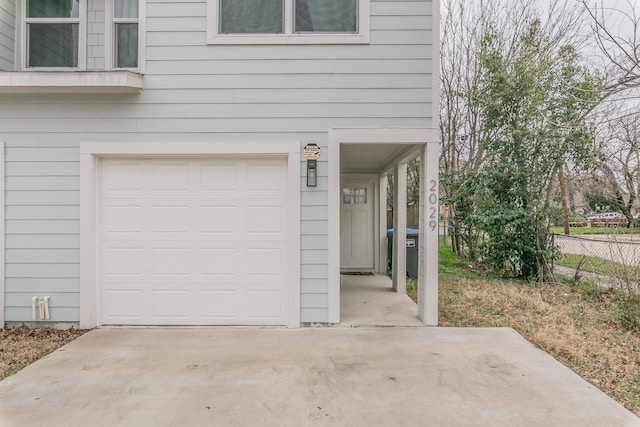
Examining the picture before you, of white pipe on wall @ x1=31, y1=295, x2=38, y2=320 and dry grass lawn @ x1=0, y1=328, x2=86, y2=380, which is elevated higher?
white pipe on wall @ x1=31, y1=295, x2=38, y2=320

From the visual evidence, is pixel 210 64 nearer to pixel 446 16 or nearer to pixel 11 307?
pixel 11 307

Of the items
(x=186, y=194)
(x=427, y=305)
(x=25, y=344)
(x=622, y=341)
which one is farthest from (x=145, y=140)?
(x=622, y=341)

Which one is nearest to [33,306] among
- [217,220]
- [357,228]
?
[217,220]

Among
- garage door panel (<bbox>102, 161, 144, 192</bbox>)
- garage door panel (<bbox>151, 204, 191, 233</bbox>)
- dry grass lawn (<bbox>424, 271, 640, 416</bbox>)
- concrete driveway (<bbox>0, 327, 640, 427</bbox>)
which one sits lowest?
concrete driveway (<bbox>0, 327, 640, 427</bbox>)

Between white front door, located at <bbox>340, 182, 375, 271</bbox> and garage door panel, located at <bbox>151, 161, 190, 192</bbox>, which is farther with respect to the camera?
white front door, located at <bbox>340, 182, 375, 271</bbox>

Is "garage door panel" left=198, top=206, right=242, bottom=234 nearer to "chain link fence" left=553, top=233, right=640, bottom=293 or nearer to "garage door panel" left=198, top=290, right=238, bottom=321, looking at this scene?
"garage door panel" left=198, top=290, right=238, bottom=321

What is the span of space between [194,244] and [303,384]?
88.8 inches

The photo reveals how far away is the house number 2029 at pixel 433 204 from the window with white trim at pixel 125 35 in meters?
3.79

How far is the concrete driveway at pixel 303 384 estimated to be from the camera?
8.68ft

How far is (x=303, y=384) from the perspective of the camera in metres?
3.11

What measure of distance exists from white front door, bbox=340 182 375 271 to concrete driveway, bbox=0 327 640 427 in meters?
3.94

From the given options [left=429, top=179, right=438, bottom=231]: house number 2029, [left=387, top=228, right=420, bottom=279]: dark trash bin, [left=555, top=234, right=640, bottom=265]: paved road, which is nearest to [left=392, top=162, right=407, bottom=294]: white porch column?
[left=387, top=228, right=420, bottom=279]: dark trash bin

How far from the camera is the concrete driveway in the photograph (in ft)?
8.68

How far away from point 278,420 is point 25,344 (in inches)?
123
